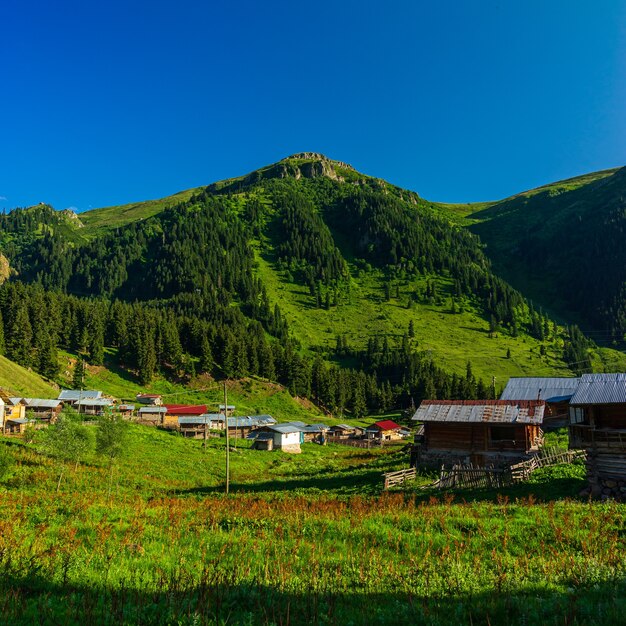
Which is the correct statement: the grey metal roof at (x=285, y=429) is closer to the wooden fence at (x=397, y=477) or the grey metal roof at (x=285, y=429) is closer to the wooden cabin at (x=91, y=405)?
the wooden cabin at (x=91, y=405)

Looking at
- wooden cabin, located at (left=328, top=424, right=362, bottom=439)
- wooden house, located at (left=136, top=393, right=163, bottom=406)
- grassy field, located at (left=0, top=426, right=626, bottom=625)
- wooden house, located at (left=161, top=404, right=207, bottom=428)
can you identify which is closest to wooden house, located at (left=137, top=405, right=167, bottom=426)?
wooden house, located at (left=161, top=404, right=207, bottom=428)

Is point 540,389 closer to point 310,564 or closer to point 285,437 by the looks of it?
point 285,437

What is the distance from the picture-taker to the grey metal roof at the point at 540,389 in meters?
54.2

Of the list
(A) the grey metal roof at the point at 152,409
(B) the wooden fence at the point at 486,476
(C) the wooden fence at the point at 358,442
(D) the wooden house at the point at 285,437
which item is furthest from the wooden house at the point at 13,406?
(B) the wooden fence at the point at 486,476

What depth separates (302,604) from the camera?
7137 millimetres

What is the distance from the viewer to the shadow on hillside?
6.35 metres

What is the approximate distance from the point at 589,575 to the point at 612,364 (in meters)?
183

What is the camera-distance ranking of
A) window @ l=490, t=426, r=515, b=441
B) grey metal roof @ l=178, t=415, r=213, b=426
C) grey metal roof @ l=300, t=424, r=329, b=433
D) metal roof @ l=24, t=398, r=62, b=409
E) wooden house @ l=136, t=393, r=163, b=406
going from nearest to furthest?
window @ l=490, t=426, r=515, b=441
metal roof @ l=24, t=398, r=62, b=409
grey metal roof @ l=178, t=415, r=213, b=426
grey metal roof @ l=300, t=424, r=329, b=433
wooden house @ l=136, t=393, r=163, b=406

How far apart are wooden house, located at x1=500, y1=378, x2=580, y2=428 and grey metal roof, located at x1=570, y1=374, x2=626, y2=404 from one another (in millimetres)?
24860

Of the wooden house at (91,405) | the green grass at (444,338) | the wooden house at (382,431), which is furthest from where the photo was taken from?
the green grass at (444,338)

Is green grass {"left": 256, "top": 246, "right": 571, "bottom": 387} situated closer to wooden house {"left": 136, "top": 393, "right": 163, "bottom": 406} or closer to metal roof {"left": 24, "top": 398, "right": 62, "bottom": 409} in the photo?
wooden house {"left": 136, "top": 393, "right": 163, "bottom": 406}

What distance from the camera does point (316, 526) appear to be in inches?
557

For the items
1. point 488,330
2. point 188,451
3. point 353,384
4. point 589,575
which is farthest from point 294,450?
point 488,330

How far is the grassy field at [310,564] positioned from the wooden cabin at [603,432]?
9.11m
